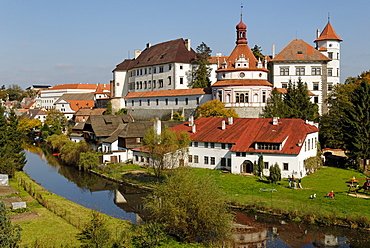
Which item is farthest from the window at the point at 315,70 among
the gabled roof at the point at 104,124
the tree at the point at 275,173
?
the tree at the point at 275,173

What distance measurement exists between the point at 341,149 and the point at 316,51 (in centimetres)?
2385

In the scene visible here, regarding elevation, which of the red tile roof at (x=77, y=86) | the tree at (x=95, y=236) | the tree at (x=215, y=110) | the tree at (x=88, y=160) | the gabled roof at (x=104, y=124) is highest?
the red tile roof at (x=77, y=86)

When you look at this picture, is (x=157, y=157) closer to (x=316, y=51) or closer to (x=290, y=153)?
(x=290, y=153)

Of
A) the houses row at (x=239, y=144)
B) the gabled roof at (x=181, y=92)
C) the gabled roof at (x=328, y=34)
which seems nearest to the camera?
the houses row at (x=239, y=144)

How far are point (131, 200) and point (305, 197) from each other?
41.1 feet

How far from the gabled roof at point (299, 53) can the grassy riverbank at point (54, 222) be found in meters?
45.0

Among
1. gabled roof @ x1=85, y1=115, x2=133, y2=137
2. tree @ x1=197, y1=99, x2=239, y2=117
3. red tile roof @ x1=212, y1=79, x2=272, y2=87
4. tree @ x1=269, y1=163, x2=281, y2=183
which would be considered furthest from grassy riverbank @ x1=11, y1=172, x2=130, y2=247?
red tile roof @ x1=212, y1=79, x2=272, y2=87

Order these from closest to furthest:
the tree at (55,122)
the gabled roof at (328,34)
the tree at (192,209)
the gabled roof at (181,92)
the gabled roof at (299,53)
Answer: the tree at (192,209) → the gabled roof at (181,92) → the gabled roof at (299,53) → the gabled roof at (328,34) → the tree at (55,122)

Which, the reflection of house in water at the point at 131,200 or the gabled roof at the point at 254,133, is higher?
the gabled roof at the point at 254,133

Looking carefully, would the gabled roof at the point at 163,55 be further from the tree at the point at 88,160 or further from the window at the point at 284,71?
the tree at the point at 88,160

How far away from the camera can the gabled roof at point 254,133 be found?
34875 mm

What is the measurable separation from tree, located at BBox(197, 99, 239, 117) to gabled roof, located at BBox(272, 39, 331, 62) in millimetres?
16903

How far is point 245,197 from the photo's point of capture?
91.1ft

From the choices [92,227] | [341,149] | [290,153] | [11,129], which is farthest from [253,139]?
[11,129]
